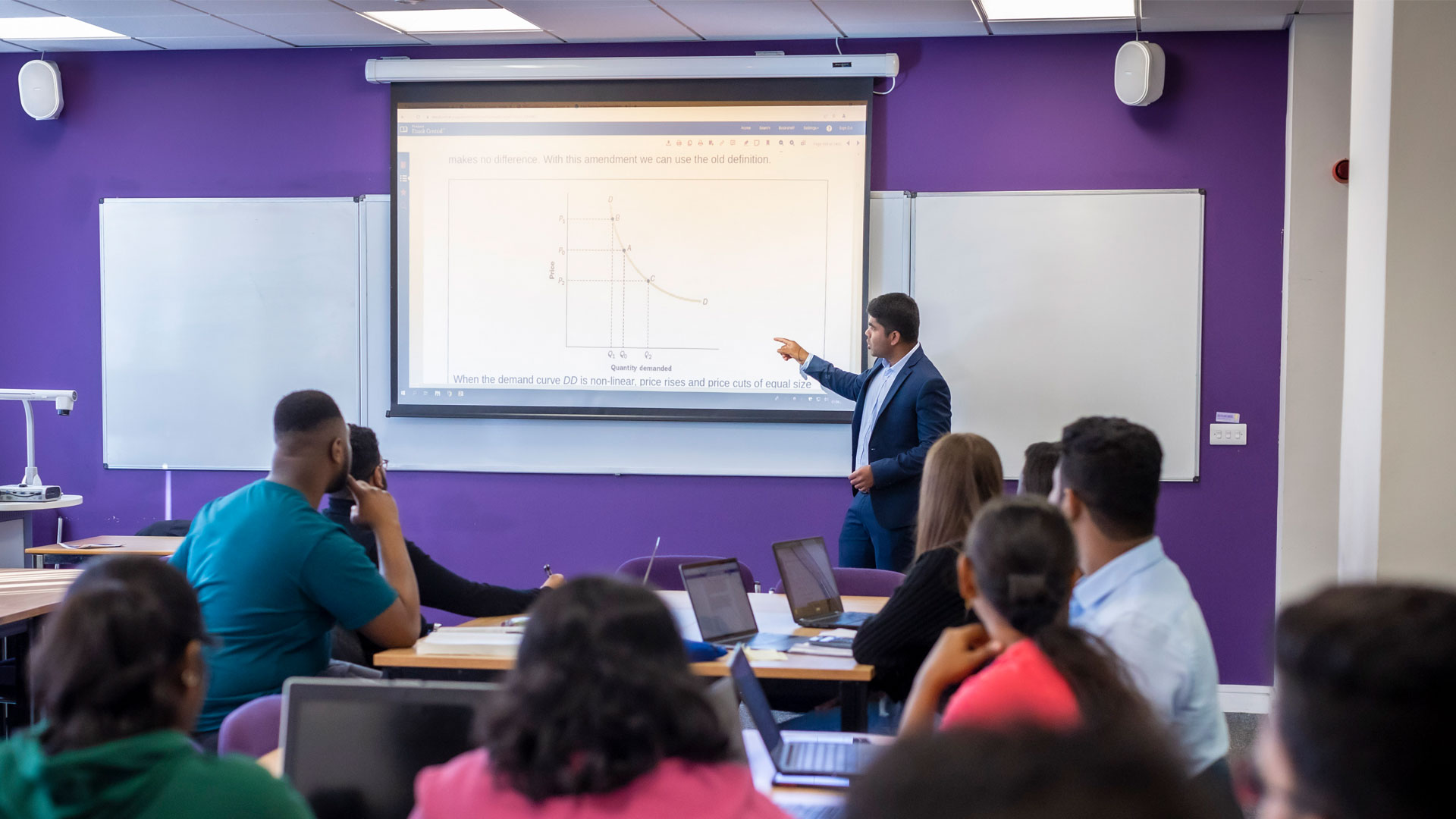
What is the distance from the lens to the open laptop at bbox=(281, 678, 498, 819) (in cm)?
150

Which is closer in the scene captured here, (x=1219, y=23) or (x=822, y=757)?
(x=822, y=757)

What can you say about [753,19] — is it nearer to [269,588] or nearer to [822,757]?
[269,588]

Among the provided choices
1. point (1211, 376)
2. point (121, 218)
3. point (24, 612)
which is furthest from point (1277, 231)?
point (121, 218)

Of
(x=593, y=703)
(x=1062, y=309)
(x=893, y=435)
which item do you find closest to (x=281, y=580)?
(x=593, y=703)

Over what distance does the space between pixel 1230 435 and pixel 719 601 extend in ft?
9.46

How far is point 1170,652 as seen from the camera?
6.00 feet

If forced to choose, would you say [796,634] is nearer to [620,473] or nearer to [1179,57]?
[620,473]

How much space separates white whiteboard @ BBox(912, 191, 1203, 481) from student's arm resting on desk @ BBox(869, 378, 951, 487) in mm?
625

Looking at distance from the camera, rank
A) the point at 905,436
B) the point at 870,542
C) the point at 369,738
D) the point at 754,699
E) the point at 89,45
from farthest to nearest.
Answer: the point at 89,45, the point at 870,542, the point at 905,436, the point at 754,699, the point at 369,738

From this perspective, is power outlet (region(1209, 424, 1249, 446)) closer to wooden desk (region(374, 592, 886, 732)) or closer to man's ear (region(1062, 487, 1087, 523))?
wooden desk (region(374, 592, 886, 732))

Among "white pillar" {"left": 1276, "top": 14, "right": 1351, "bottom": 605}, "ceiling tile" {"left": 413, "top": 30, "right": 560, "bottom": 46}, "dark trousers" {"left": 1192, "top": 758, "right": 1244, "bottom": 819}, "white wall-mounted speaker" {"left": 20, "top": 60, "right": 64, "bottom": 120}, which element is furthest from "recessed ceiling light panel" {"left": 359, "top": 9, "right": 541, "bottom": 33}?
"dark trousers" {"left": 1192, "top": 758, "right": 1244, "bottom": 819}

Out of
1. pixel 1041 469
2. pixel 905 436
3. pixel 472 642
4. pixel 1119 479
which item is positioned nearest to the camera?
pixel 1119 479

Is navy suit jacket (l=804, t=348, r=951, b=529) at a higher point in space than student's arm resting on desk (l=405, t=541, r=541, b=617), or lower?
higher

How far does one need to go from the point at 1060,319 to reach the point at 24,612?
3.95 m
